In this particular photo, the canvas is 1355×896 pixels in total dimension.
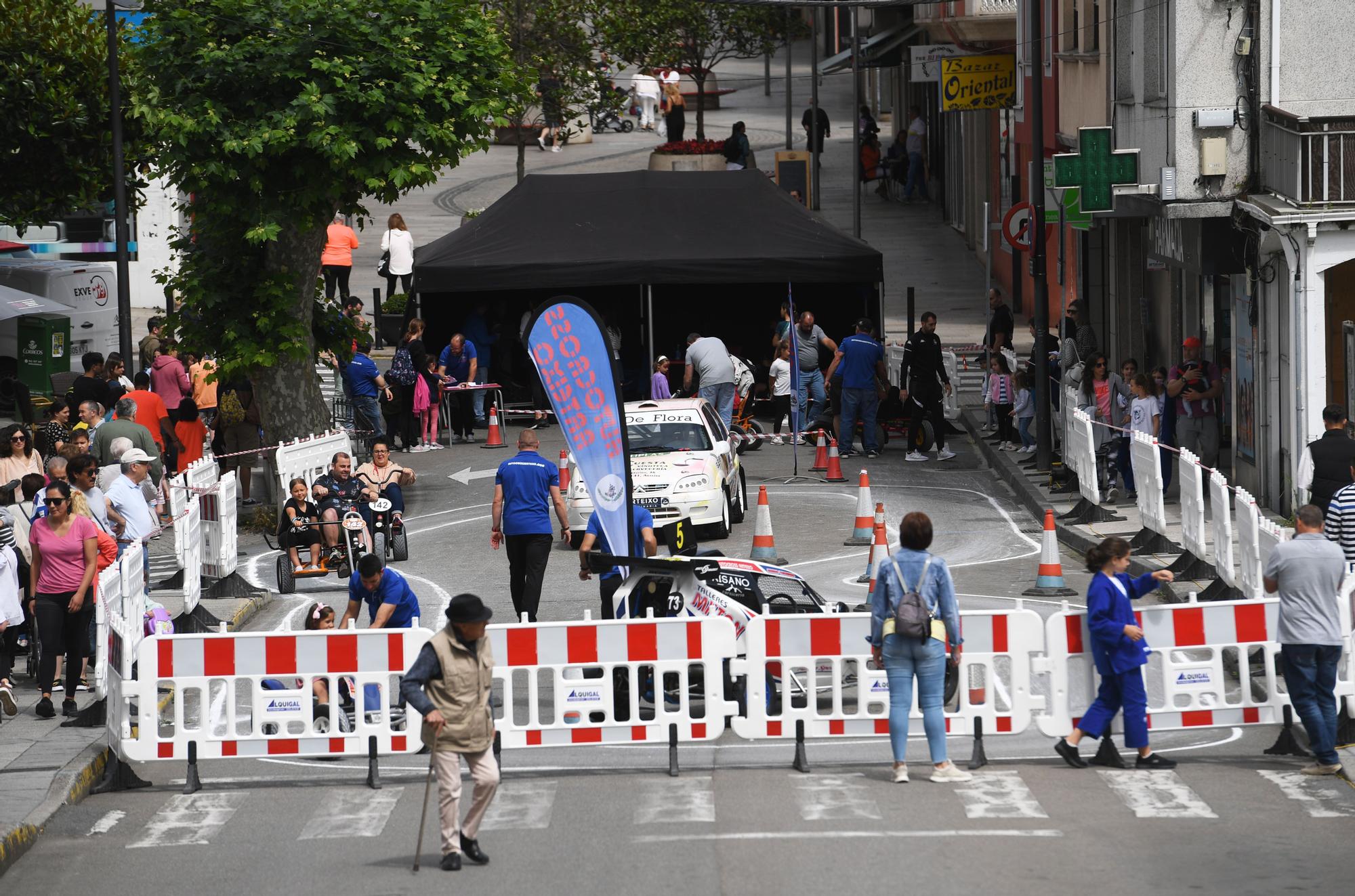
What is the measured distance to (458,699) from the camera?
9.58 m

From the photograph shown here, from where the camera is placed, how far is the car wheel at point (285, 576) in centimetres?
1847

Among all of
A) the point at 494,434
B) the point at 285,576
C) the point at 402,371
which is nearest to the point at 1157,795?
the point at 285,576

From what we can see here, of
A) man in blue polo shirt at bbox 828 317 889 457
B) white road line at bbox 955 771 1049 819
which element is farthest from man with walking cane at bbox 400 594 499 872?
man in blue polo shirt at bbox 828 317 889 457

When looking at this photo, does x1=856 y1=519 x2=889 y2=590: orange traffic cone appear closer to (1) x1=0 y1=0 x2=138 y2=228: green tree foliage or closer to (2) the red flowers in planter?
(1) x1=0 y1=0 x2=138 y2=228: green tree foliage

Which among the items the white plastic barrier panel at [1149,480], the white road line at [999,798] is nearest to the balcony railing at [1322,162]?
the white plastic barrier panel at [1149,480]

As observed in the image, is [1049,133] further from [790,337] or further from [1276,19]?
[1276,19]

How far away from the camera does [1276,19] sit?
20.5m

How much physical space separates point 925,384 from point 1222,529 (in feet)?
31.8

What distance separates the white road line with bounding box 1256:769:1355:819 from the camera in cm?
1032

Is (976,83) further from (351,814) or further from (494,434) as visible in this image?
(351,814)

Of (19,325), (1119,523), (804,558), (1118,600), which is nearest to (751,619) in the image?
(1118,600)

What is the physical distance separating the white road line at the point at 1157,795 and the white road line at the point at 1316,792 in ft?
1.76

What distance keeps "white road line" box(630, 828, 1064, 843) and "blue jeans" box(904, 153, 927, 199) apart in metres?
40.2

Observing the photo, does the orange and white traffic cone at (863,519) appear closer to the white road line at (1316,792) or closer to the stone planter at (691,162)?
the white road line at (1316,792)
